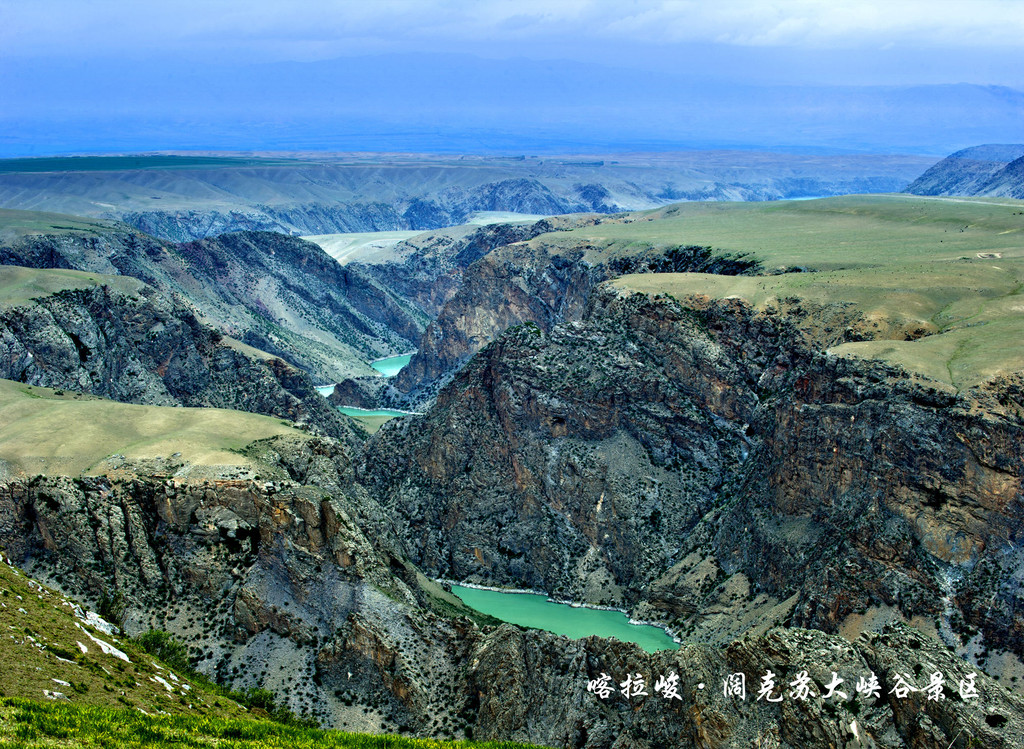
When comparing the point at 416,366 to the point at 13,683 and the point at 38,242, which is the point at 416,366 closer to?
the point at 38,242

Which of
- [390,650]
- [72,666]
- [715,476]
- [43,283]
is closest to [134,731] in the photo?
[72,666]

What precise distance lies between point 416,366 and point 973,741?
12273 centimetres

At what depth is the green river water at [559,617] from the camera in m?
79.4

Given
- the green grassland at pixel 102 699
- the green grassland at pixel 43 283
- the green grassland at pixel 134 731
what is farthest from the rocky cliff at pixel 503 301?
the green grassland at pixel 134 731

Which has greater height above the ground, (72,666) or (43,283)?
(43,283)

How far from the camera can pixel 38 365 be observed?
97.9m

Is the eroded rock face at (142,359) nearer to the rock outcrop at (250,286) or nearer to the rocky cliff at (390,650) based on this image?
the rock outcrop at (250,286)

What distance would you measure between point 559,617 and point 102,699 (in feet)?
153

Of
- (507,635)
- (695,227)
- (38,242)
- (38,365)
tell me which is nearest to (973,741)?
(507,635)

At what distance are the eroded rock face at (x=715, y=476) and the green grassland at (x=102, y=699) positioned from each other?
2956 centimetres

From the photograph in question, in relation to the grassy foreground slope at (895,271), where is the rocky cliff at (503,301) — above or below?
below

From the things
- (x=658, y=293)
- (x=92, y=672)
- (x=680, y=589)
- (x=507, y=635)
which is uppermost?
(x=658, y=293)

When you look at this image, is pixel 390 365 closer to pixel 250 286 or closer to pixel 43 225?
pixel 250 286

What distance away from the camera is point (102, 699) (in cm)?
4375
